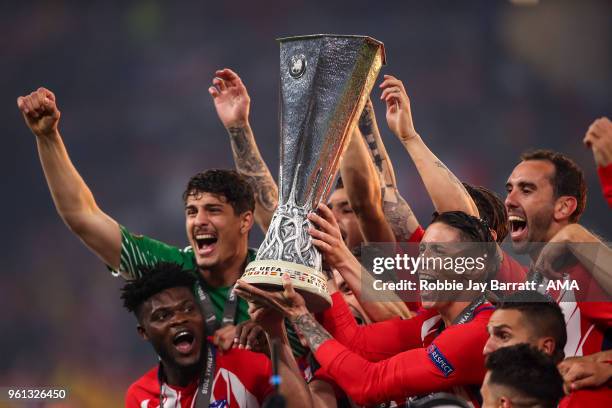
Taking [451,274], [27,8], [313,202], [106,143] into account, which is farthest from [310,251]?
[27,8]

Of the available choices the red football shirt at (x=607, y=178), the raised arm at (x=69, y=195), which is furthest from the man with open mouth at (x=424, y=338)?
the raised arm at (x=69, y=195)

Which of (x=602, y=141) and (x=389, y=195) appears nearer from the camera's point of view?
(x=602, y=141)

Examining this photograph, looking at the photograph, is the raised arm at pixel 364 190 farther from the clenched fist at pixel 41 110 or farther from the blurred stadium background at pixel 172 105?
the blurred stadium background at pixel 172 105

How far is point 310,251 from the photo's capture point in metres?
2.62

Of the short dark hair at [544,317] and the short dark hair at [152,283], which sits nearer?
the short dark hair at [544,317]

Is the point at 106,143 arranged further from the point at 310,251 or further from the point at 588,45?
the point at 310,251

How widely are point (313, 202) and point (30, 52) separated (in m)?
4.24

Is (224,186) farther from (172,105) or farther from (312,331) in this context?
(172,105)

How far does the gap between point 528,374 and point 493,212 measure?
1117 mm

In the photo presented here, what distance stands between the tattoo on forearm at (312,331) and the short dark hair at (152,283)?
2.06ft

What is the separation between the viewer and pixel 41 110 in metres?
3.05

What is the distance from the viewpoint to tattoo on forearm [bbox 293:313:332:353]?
2.66 m

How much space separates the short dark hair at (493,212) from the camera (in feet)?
10.9

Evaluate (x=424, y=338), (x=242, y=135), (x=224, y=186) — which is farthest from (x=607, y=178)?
(x=242, y=135)
